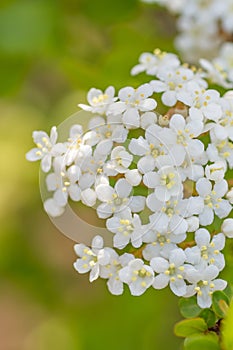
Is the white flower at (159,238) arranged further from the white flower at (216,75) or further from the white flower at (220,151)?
the white flower at (216,75)

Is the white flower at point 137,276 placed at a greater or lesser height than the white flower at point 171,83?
lesser

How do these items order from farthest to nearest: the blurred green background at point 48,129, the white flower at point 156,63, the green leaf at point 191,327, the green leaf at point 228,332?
the blurred green background at point 48,129 < the white flower at point 156,63 < the green leaf at point 191,327 < the green leaf at point 228,332

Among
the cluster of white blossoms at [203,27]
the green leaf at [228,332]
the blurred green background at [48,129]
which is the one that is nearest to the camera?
the green leaf at [228,332]

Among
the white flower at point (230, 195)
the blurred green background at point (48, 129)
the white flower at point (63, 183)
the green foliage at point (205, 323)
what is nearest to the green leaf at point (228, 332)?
the green foliage at point (205, 323)

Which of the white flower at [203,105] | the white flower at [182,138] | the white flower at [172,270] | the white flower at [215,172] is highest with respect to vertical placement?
the white flower at [203,105]

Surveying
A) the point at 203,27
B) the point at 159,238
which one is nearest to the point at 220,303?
the point at 159,238

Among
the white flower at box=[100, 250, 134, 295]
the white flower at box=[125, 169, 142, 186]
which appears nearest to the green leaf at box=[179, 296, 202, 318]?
the white flower at box=[100, 250, 134, 295]

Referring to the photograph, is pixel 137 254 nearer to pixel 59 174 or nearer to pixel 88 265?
pixel 88 265

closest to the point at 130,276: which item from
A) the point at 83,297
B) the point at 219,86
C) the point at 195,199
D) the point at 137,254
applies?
the point at 137,254

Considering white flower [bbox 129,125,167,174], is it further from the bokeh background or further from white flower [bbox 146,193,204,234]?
the bokeh background
